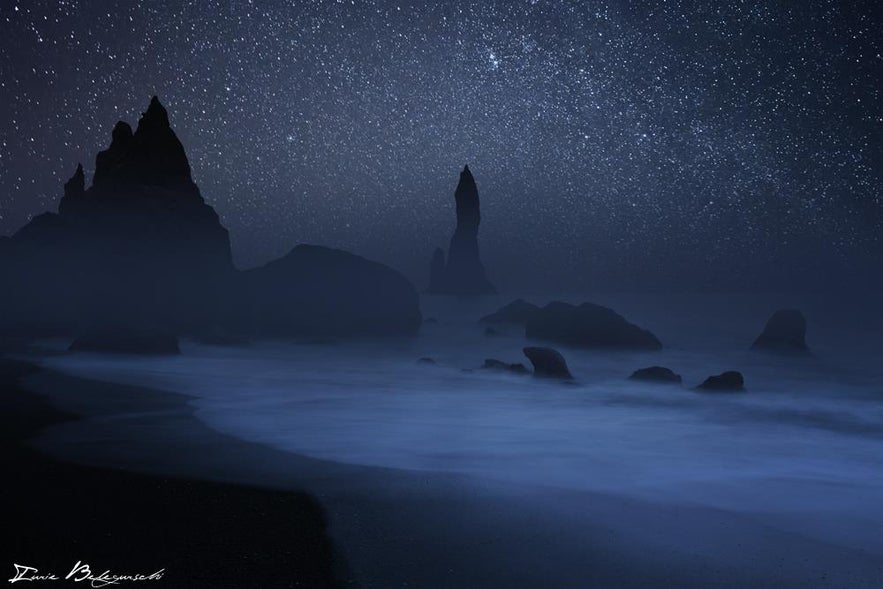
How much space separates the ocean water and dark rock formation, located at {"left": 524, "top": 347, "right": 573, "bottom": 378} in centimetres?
81

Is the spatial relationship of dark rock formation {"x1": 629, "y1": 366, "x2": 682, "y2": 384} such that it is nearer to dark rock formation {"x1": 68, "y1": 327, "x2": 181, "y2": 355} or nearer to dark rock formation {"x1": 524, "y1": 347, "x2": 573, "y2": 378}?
dark rock formation {"x1": 524, "y1": 347, "x2": 573, "y2": 378}

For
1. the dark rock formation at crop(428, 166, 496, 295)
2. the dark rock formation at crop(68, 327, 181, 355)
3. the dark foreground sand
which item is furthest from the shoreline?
the dark rock formation at crop(428, 166, 496, 295)

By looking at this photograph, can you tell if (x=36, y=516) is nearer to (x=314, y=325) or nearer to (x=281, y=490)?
(x=281, y=490)

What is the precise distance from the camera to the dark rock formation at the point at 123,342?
26438 millimetres

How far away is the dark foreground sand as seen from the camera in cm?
577

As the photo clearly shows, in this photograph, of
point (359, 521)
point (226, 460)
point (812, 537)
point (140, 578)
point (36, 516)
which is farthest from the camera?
point (226, 460)

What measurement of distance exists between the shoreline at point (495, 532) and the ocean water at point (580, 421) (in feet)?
2.62

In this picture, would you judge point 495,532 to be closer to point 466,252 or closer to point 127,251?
point 127,251

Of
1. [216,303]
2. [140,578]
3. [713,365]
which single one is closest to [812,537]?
[140,578]

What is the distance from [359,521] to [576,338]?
33.7 meters

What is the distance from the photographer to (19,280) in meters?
40.3

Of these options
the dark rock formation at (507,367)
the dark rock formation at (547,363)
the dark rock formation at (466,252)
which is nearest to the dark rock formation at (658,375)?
the dark rock formation at (547,363)

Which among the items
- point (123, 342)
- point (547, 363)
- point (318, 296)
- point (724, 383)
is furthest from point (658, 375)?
point (318, 296)

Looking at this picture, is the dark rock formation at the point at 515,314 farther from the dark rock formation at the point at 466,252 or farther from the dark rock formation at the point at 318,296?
the dark rock formation at the point at 466,252
